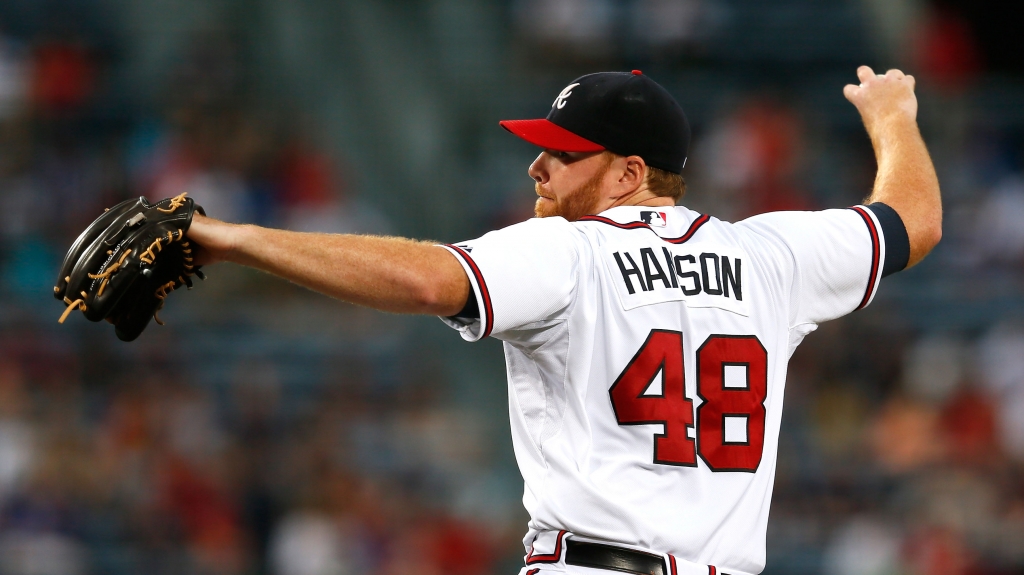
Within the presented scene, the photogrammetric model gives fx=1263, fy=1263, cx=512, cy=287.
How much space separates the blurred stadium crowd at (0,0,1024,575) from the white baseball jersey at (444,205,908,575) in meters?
4.72

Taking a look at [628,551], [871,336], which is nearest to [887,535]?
[871,336]

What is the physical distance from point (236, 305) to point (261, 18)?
114 inches

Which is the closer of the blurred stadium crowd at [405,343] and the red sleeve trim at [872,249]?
the red sleeve trim at [872,249]

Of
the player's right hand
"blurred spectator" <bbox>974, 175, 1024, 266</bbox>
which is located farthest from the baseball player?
"blurred spectator" <bbox>974, 175, 1024, 266</bbox>

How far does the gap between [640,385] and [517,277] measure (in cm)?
37

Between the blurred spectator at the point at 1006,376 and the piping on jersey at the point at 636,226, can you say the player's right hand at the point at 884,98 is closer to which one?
the piping on jersey at the point at 636,226

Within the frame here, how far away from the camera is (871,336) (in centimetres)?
857

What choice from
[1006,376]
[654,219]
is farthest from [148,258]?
[1006,376]

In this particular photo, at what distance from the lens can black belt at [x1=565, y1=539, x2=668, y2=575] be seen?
101 inches

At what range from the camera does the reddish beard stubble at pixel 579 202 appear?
286cm

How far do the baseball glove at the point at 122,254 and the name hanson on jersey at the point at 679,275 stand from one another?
0.86m

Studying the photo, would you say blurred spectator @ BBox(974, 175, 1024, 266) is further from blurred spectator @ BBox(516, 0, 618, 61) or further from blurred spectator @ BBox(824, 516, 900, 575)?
blurred spectator @ BBox(516, 0, 618, 61)

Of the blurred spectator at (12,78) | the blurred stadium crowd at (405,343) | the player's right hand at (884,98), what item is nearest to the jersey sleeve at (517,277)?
the player's right hand at (884,98)

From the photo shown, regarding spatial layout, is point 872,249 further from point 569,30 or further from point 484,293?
point 569,30
